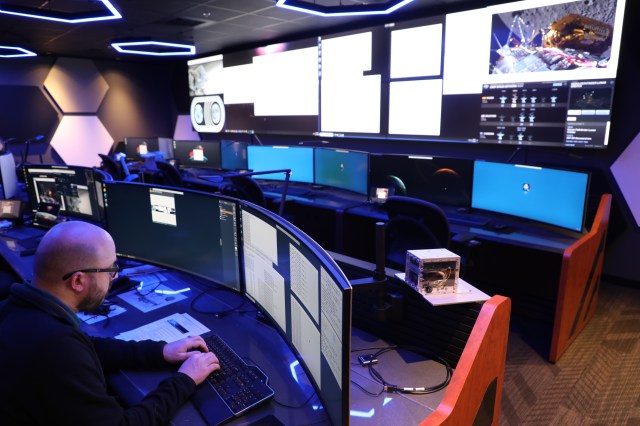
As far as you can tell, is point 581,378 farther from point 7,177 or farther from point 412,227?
point 7,177

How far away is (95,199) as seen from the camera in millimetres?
2697

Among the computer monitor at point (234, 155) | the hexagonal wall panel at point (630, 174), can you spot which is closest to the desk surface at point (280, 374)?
the hexagonal wall panel at point (630, 174)

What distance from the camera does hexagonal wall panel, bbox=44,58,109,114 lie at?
24.7 feet

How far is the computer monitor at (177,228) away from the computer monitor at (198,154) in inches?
150

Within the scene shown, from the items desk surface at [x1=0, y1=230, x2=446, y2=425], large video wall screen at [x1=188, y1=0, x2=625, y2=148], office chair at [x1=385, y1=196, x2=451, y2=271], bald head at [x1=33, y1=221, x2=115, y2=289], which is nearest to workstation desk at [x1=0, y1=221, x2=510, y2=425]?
desk surface at [x1=0, y1=230, x2=446, y2=425]

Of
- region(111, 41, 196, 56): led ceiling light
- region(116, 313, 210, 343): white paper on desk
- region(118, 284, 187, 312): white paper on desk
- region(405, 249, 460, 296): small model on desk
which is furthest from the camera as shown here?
region(111, 41, 196, 56): led ceiling light

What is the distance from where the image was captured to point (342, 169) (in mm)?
4207

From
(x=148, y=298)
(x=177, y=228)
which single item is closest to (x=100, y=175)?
(x=177, y=228)

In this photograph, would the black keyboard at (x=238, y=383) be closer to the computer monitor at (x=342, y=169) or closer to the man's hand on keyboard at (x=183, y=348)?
the man's hand on keyboard at (x=183, y=348)

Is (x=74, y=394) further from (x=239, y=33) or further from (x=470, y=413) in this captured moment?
(x=239, y=33)

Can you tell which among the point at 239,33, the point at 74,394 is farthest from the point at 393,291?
the point at 239,33

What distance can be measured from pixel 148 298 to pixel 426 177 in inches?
101

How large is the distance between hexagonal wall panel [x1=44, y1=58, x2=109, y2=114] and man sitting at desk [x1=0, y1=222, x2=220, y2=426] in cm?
779

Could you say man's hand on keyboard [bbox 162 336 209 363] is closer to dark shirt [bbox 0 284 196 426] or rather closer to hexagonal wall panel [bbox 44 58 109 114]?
dark shirt [bbox 0 284 196 426]
